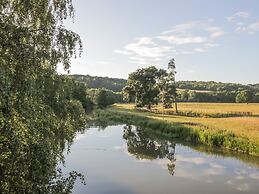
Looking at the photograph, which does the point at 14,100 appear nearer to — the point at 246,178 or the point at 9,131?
the point at 9,131

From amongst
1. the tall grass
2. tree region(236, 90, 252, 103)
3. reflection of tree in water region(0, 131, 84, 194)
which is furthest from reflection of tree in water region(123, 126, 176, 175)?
tree region(236, 90, 252, 103)

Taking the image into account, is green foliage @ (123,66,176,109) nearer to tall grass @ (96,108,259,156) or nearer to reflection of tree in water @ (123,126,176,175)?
tall grass @ (96,108,259,156)

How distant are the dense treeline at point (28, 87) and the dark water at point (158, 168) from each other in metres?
14.8

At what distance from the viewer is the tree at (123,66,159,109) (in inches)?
3575

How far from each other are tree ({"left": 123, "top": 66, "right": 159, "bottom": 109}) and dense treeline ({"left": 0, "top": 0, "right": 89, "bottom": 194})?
7806 centimetres


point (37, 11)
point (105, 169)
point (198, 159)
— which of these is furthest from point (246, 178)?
point (37, 11)

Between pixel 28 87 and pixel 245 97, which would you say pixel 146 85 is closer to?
pixel 245 97

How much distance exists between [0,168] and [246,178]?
24.1 metres

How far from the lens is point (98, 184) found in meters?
25.3

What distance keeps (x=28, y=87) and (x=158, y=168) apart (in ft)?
82.3

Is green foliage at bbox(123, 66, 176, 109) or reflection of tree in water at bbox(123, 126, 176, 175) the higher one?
green foliage at bbox(123, 66, 176, 109)

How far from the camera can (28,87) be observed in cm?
773

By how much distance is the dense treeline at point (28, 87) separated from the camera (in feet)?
22.6

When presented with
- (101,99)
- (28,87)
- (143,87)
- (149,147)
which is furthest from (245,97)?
(28,87)
